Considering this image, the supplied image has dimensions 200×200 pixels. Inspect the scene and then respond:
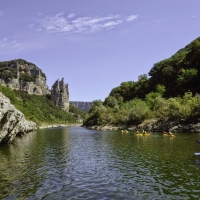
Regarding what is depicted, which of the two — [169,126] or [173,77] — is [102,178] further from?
[173,77]

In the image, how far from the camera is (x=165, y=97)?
12300 cm

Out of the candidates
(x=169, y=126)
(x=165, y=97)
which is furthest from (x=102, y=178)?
(x=165, y=97)

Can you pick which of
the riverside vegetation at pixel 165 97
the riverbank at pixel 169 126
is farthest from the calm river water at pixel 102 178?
the riverside vegetation at pixel 165 97

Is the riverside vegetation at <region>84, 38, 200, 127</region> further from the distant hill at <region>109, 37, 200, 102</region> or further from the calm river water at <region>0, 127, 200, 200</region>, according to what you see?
the calm river water at <region>0, 127, 200, 200</region>

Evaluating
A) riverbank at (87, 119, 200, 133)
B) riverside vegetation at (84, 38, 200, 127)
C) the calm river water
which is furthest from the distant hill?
the calm river water

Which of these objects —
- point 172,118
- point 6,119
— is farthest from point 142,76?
point 6,119

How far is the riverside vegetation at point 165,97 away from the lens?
249 feet

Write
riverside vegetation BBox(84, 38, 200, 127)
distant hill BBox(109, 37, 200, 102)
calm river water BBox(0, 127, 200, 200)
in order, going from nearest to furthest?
calm river water BBox(0, 127, 200, 200)
riverside vegetation BBox(84, 38, 200, 127)
distant hill BBox(109, 37, 200, 102)

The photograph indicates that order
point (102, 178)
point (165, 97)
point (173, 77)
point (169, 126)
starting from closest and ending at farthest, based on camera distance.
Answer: point (102, 178) < point (169, 126) < point (165, 97) < point (173, 77)

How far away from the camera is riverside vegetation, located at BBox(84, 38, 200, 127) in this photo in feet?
249

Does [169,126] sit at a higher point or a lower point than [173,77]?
lower

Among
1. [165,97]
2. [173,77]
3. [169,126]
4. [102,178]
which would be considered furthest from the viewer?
[173,77]

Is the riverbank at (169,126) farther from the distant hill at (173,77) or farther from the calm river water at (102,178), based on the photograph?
the calm river water at (102,178)

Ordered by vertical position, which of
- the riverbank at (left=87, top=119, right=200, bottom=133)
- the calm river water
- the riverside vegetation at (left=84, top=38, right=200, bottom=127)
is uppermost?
Result: the riverside vegetation at (left=84, top=38, right=200, bottom=127)
